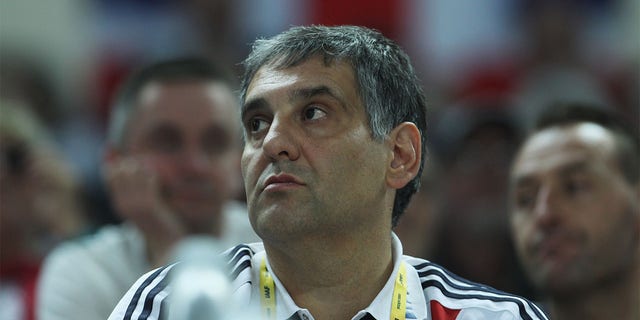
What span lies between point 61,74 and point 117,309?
5.44m

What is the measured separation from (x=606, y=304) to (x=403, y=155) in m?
1.58

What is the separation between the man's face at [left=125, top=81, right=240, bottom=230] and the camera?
175 inches

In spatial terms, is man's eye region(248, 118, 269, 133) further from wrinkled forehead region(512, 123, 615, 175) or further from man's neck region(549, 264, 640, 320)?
man's neck region(549, 264, 640, 320)

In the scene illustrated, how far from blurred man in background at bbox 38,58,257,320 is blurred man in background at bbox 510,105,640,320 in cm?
113

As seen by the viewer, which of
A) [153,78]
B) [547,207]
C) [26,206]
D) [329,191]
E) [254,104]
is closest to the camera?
[329,191]

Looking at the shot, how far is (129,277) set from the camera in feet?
14.5

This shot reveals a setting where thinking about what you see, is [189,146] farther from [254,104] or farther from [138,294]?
[138,294]

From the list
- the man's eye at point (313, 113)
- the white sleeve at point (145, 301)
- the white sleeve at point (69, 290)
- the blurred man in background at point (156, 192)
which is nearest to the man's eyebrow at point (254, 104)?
the man's eye at point (313, 113)

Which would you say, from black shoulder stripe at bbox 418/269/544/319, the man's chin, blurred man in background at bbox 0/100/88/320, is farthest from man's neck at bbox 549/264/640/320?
blurred man in background at bbox 0/100/88/320

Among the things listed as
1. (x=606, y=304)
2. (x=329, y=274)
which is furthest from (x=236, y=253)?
(x=606, y=304)

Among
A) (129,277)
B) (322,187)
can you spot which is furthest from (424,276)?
(129,277)

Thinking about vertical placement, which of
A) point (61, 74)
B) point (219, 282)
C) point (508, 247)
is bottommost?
point (508, 247)

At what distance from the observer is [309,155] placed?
118 inches

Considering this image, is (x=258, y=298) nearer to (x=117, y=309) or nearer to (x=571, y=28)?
(x=117, y=309)
